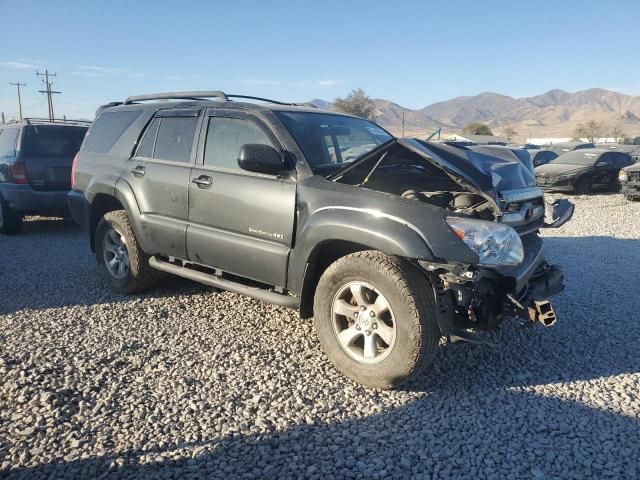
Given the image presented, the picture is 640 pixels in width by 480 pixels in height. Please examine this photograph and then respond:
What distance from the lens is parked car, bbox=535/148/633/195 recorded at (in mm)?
15508

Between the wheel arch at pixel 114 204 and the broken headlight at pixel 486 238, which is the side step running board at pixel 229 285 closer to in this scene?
the wheel arch at pixel 114 204

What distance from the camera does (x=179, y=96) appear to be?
5191mm

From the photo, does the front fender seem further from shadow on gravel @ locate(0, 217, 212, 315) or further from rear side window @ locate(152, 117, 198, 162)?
shadow on gravel @ locate(0, 217, 212, 315)

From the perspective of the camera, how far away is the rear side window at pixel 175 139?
468 centimetres

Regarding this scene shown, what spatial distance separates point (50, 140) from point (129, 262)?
15.7 ft

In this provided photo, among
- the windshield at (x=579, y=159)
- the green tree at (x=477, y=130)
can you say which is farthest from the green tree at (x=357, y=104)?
the windshield at (x=579, y=159)

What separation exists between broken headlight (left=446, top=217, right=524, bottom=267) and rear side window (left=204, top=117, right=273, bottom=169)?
1792 mm

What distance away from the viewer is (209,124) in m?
4.57

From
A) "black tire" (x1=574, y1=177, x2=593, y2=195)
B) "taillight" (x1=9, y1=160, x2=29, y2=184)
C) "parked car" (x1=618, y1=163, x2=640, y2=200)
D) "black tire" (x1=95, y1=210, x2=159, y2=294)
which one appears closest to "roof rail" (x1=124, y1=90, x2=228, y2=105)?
"black tire" (x1=95, y1=210, x2=159, y2=294)

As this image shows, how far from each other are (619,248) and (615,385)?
5.15 meters

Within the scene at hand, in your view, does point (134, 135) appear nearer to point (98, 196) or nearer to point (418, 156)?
point (98, 196)

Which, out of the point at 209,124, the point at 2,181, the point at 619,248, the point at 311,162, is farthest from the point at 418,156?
the point at 2,181

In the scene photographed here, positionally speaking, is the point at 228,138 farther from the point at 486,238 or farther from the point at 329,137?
the point at 486,238

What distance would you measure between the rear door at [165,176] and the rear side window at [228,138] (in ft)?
0.67
